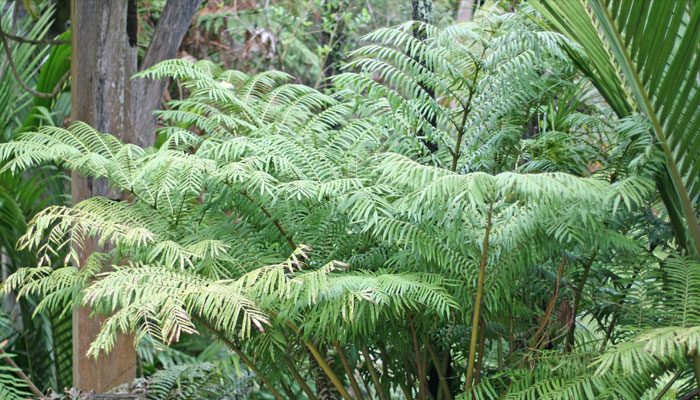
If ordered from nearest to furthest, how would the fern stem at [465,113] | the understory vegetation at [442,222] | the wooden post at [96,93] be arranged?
1. the understory vegetation at [442,222]
2. the fern stem at [465,113]
3. the wooden post at [96,93]

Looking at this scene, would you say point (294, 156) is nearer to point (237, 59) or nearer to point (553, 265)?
point (553, 265)

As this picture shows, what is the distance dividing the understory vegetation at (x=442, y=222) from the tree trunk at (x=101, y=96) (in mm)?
363

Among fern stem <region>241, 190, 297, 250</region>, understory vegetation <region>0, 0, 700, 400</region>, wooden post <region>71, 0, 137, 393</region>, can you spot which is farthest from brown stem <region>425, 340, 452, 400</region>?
wooden post <region>71, 0, 137, 393</region>

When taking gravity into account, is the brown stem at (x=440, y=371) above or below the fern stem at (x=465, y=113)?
below

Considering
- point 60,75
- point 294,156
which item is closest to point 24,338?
point 60,75

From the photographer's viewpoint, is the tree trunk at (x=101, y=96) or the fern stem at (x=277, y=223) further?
the tree trunk at (x=101, y=96)

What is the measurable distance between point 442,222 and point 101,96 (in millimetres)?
1435

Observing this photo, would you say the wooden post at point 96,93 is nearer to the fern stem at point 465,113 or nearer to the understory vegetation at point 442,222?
the understory vegetation at point 442,222

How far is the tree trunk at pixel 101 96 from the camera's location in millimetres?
2107

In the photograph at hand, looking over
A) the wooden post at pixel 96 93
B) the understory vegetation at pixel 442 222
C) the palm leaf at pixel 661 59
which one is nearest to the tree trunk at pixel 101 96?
the wooden post at pixel 96 93

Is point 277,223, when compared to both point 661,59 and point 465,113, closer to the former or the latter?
point 465,113

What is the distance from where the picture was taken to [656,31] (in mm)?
1156

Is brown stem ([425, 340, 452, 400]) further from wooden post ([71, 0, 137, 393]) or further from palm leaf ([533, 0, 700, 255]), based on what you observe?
wooden post ([71, 0, 137, 393])

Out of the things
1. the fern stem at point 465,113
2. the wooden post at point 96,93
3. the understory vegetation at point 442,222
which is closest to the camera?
the understory vegetation at point 442,222
